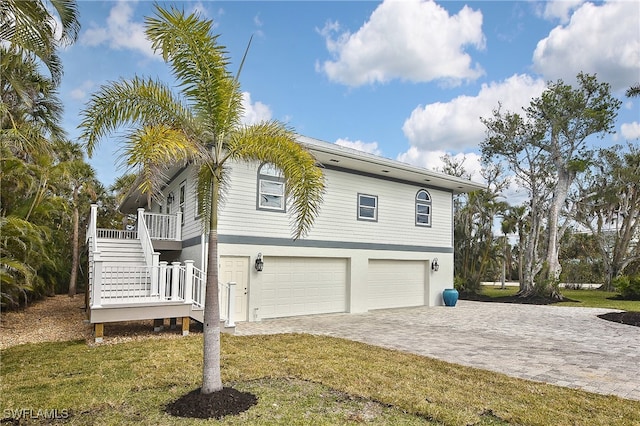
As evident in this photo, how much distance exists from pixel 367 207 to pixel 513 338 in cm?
626

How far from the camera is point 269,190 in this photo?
39.0 ft

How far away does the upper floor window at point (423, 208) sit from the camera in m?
15.5

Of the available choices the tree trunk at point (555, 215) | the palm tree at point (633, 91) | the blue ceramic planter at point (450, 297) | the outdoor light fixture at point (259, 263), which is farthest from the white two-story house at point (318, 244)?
the palm tree at point (633, 91)

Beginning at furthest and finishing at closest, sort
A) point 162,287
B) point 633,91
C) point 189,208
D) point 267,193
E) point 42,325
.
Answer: point 633,91 → point 189,208 → point 267,193 → point 42,325 → point 162,287

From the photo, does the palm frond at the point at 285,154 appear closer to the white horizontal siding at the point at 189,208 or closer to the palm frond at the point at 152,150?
the palm frond at the point at 152,150

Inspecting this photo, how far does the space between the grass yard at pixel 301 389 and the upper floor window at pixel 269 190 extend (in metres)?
5.06

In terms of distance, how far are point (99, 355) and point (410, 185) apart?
11.2m

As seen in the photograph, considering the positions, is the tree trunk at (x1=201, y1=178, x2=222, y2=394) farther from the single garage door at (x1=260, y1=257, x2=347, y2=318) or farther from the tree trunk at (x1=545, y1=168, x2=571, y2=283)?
the tree trunk at (x1=545, y1=168, x2=571, y2=283)

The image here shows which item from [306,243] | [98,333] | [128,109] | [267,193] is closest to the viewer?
[128,109]

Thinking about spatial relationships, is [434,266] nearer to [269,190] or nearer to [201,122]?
[269,190]

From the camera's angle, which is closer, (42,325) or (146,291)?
(146,291)

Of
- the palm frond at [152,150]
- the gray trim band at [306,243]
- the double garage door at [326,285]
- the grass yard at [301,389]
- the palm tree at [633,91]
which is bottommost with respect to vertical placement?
the grass yard at [301,389]

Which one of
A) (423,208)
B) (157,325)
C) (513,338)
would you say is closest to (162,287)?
(157,325)

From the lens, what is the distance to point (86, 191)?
794 inches
